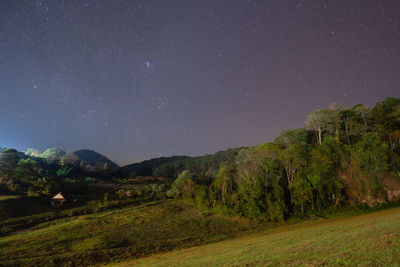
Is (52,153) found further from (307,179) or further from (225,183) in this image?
(307,179)

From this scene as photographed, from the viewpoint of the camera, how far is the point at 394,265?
5980 millimetres

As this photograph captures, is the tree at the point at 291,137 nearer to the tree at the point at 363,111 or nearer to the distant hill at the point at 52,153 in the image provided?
the tree at the point at 363,111

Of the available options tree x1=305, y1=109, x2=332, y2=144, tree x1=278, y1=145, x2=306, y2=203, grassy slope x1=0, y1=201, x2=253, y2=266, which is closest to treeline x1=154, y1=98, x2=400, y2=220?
tree x1=278, y1=145, x2=306, y2=203

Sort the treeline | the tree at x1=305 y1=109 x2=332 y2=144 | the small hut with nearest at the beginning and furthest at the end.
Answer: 1. the treeline
2. the small hut
3. the tree at x1=305 y1=109 x2=332 y2=144

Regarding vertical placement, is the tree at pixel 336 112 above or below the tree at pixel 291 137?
above

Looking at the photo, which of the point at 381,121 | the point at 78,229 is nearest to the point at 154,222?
the point at 78,229

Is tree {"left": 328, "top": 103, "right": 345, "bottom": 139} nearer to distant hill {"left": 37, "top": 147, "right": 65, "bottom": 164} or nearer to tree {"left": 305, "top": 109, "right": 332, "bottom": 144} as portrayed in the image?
tree {"left": 305, "top": 109, "right": 332, "bottom": 144}

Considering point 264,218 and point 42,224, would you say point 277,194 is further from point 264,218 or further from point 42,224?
point 42,224

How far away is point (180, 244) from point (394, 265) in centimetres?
1984

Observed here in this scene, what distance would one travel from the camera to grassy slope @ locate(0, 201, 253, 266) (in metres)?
17.8

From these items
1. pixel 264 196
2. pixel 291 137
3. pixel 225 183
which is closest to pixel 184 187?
pixel 225 183

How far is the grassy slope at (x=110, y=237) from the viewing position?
1783cm

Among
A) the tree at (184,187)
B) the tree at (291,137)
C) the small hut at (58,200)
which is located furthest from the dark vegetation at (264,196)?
the tree at (291,137)

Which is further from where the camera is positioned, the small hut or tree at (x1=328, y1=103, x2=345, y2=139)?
tree at (x1=328, y1=103, x2=345, y2=139)
